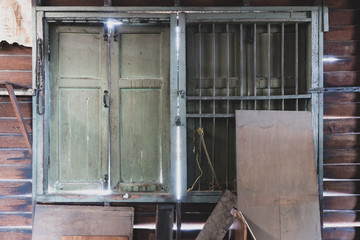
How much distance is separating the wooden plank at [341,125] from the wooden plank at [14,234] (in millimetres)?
3260

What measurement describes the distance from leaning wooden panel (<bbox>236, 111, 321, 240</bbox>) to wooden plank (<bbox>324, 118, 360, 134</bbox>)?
33cm

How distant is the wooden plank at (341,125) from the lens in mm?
2562

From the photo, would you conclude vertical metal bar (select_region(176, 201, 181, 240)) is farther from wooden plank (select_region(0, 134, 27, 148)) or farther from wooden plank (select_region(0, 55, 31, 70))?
wooden plank (select_region(0, 55, 31, 70))

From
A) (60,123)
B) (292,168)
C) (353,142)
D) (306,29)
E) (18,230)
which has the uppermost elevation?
(306,29)

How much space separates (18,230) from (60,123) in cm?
119

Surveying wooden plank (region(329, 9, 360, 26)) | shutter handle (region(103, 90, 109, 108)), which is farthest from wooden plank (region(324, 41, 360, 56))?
shutter handle (region(103, 90, 109, 108))

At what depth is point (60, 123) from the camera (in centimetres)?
257

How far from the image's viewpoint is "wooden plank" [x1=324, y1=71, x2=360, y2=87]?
2549 millimetres

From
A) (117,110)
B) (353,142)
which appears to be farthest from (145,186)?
(353,142)

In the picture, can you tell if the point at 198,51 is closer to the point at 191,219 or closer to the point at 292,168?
the point at 292,168

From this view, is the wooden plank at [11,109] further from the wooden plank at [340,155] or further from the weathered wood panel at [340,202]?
the weathered wood panel at [340,202]

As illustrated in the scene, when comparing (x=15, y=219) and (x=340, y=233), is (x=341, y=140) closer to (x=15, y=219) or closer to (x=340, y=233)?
(x=340, y=233)

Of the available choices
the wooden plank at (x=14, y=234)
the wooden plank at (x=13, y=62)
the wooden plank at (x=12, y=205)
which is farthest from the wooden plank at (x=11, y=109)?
the wooden plank at (x=14, y=234)

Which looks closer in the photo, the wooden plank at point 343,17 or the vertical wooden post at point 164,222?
the vertical wooden post at point 164,222
